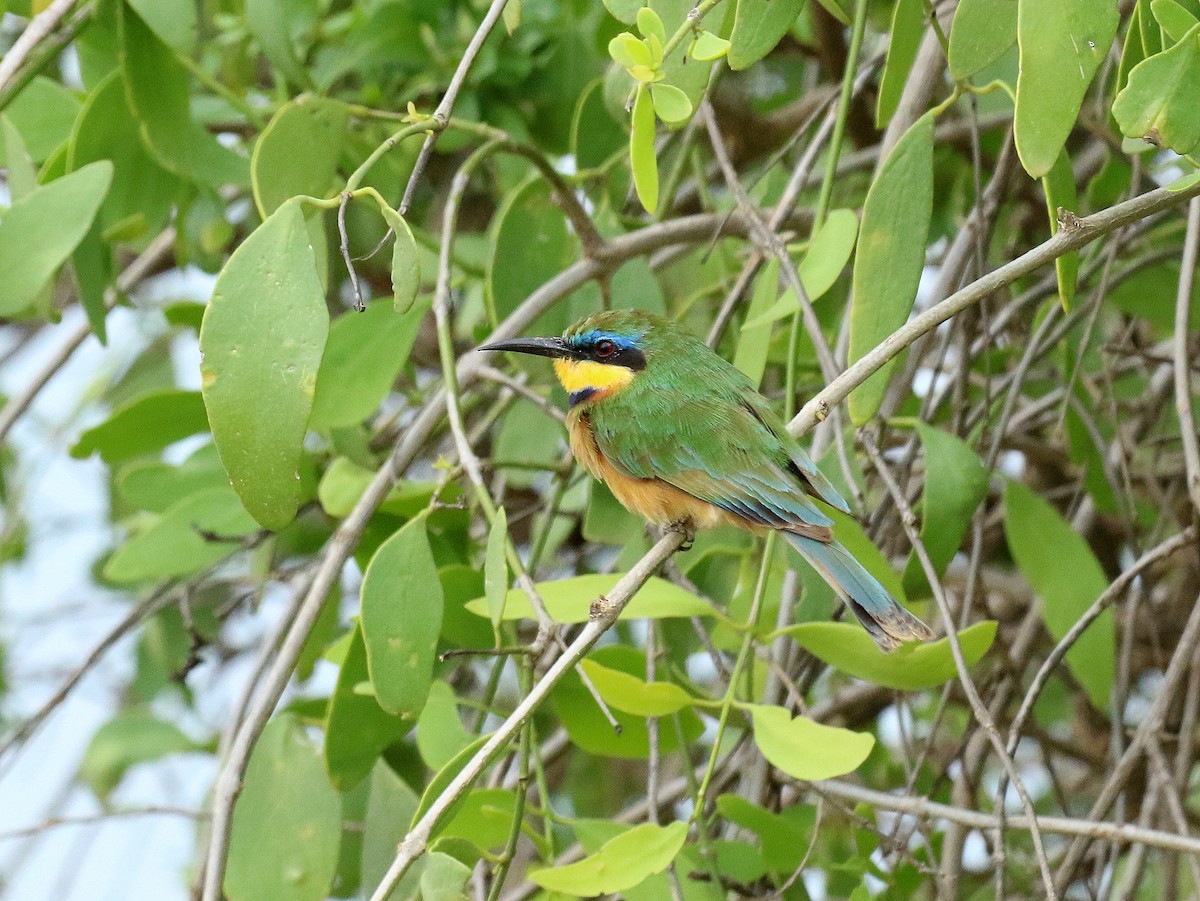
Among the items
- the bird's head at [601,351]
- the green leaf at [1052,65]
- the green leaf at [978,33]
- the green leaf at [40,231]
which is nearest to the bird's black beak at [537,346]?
the bird's head at [601,351]

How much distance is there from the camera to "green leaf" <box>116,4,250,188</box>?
2.16 meters

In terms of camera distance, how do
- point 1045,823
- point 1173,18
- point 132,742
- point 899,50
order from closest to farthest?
1. point 1173,18
2. point 1045,823
3. point 899,50
4. point 132,742

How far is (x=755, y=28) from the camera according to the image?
63.3 inches

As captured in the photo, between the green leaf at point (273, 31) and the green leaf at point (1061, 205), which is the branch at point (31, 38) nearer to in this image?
the green leaf at point (273, 31)

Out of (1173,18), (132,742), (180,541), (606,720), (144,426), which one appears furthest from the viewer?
(132,742)

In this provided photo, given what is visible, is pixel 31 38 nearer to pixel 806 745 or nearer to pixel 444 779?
pixel 444 779

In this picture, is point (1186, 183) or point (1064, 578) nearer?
point (1186, 183)

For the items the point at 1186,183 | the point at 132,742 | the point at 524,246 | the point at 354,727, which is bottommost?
the point at 132,742

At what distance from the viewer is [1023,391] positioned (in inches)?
116

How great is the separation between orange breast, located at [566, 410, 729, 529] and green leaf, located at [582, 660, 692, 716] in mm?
466

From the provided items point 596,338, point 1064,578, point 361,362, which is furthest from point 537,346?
point 1064,578

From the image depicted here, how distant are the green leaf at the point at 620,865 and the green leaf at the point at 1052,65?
2.73 ft

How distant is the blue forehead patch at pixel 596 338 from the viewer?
7.66 feet

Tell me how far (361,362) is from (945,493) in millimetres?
910
